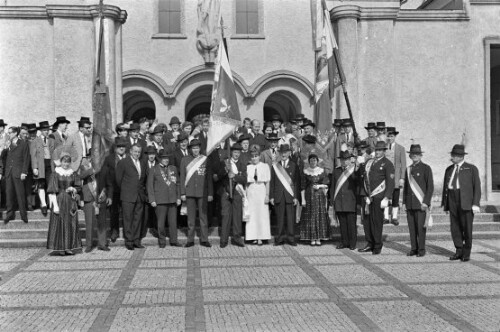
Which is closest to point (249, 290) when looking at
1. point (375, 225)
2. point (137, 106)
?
point (375, 225)

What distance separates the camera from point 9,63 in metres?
15.9

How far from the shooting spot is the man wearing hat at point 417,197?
35.5 ft

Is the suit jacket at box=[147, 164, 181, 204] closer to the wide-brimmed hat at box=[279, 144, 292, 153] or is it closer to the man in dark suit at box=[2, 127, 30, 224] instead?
the wide-brimmed hat at box=[279, 144, 292, 153]

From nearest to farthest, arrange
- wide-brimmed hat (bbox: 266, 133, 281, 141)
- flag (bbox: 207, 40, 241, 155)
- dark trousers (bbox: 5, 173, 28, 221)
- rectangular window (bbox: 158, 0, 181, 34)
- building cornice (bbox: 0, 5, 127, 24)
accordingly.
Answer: flag (bbox: 207, 40, 241, 155) < wide-brimmed hat (bbox: 266, 133, 281, 141) < dark trousers (bbox: 5, 173, 28, 221) < building cornice (bbox: 0, 5, 127, 24) < rectangular window (bbox: 158, 0, 181, 34)

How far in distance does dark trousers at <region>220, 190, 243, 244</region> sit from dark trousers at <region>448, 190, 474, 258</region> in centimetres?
380

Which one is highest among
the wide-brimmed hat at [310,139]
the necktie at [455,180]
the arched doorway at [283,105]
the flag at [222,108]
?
the arched doorway at [283,105]

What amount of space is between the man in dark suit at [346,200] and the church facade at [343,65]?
180 inches

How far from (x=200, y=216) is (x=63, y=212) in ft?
8.11

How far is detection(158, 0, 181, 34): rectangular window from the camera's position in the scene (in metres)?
18.0

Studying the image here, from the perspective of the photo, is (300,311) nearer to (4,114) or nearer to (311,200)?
(311,200)

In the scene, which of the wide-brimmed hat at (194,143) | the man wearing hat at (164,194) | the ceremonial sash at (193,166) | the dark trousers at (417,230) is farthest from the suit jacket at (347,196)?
the man wearing hat at (164,194)

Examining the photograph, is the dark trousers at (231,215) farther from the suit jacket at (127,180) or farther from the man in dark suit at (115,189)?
the man in dark suit at (115,189)

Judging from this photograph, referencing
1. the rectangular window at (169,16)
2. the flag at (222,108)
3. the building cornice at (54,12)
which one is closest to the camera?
the flag at (222,108)

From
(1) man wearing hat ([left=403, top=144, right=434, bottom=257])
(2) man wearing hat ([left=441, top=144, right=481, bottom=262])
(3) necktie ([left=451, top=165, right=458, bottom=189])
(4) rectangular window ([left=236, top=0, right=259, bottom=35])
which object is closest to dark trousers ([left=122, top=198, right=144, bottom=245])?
(1) man wearing hat ([left=403, top=144, right=434, bottom=257])
